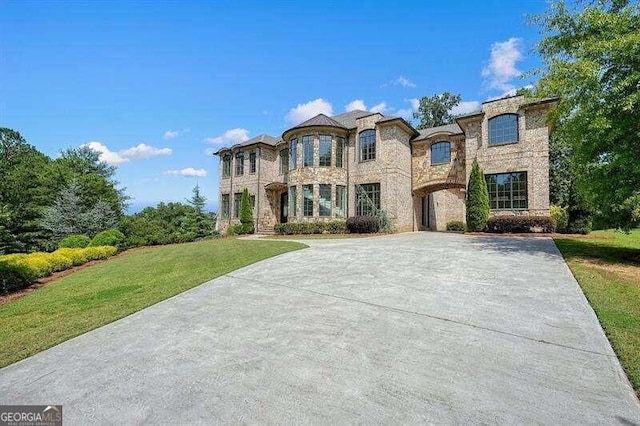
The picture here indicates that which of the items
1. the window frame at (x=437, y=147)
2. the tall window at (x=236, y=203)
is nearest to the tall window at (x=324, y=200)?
the window frame at (x=437, y=147)

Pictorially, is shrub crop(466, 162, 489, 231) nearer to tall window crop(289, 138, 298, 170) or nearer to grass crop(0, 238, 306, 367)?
tall window crop(289, 138, 298, 170)

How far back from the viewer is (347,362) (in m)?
3.21

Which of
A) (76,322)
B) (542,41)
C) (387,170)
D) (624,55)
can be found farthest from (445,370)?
(387,170)

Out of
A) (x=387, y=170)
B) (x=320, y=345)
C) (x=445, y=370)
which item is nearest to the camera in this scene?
(x=445, y=370)

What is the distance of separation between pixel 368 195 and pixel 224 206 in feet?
45.3

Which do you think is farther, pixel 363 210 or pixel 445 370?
pixel 363 210

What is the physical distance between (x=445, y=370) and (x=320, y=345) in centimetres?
136

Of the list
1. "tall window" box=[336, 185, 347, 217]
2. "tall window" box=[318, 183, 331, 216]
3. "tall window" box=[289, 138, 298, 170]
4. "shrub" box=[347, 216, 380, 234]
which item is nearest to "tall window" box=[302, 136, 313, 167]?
"tall window" box=[289, 138, 298, 170]

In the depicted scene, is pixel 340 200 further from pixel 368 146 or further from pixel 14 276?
pixel 14 276

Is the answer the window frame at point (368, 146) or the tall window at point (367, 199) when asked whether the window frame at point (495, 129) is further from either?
the tall window at point (367, 199)

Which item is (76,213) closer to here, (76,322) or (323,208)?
(323,208)

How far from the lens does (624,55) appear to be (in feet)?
25.1

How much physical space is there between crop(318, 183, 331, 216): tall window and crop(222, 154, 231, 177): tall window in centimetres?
1107

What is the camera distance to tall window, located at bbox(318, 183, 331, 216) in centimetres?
2036
